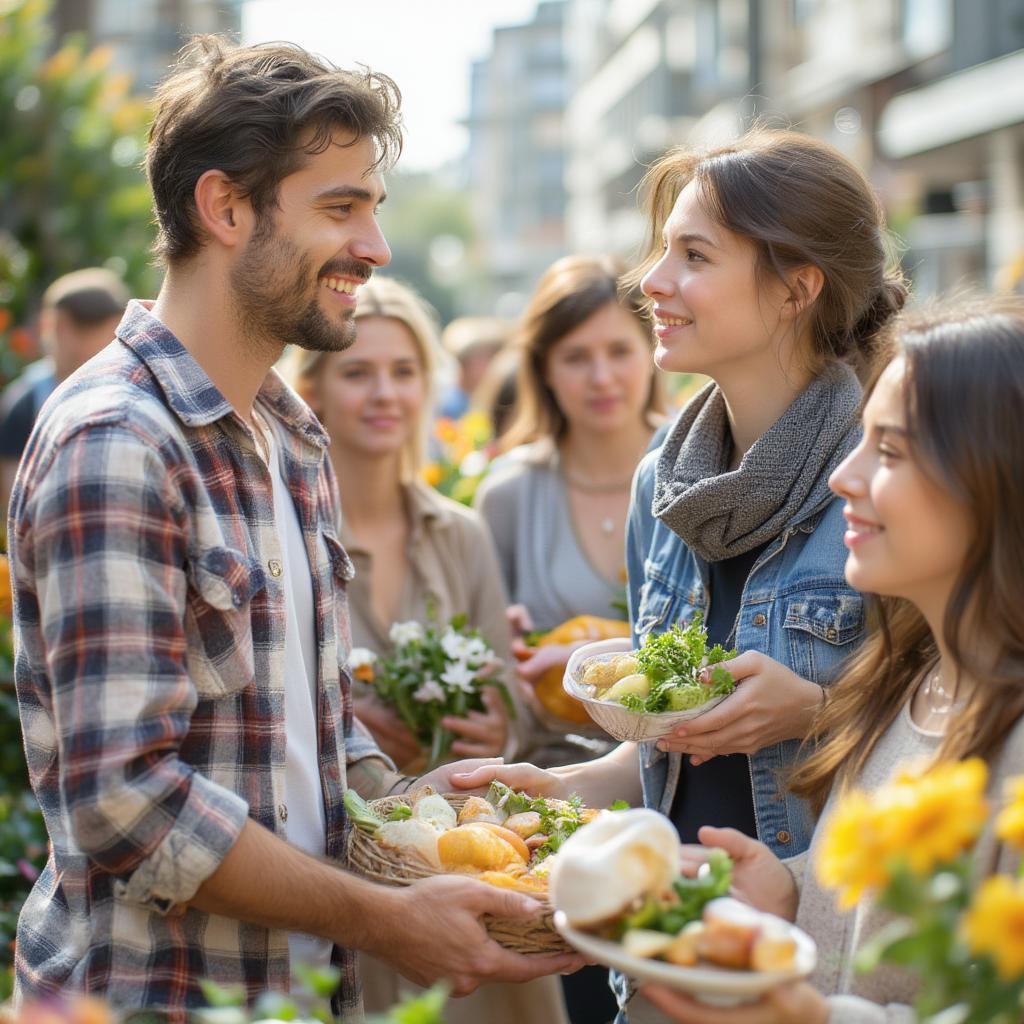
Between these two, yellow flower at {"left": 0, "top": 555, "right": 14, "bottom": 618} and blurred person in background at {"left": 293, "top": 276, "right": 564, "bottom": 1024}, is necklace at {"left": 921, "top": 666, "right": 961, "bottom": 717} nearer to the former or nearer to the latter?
blurred person in background at {"left": 293, "top": 276, "right": 564, "bottom": 1024}

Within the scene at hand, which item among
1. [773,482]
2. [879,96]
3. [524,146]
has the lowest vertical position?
[773,482]

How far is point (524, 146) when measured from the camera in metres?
97.9

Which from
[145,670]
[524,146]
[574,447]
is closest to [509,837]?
[145,670]

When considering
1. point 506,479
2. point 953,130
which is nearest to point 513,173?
point 953,130

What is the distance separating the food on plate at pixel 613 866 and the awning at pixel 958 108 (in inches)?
608

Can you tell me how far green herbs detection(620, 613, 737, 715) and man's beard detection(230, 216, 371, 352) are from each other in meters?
1.02

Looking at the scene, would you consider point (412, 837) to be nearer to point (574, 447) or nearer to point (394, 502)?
point (394, 502)

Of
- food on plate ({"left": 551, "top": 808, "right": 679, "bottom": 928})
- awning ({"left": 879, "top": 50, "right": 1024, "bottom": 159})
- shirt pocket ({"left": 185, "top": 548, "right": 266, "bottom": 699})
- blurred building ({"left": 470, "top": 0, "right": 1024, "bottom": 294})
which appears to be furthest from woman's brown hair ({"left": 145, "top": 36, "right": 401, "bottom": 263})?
awning ({"left": 879, "top": 50, "right": 1024, "bottom": 159})

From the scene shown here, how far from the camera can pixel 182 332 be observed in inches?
107

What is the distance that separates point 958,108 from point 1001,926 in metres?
17.8

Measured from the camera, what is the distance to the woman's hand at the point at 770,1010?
1834mm

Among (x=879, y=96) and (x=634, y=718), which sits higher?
(x=879, y=96)

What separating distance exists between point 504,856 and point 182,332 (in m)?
1.25

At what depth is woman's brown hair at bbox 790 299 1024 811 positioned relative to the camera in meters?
2.16
